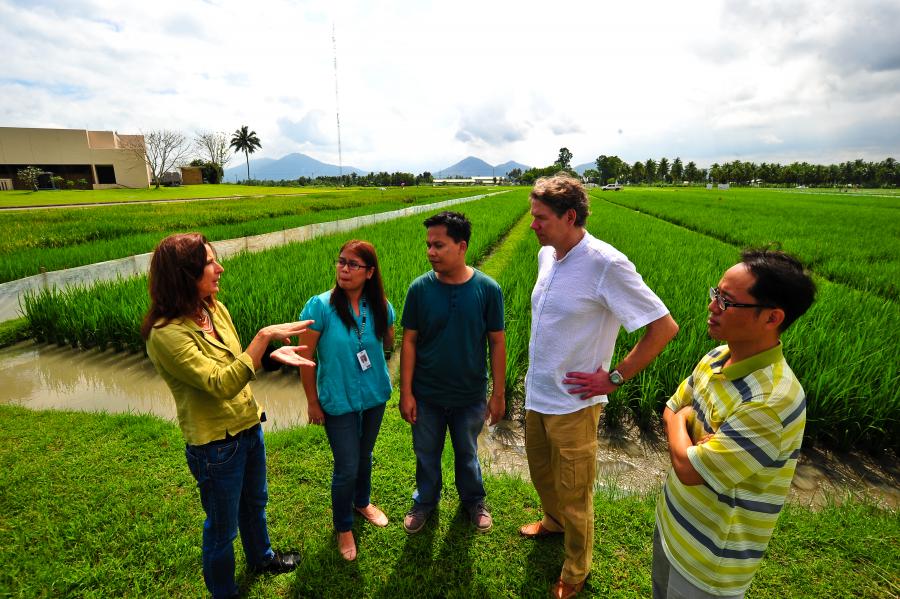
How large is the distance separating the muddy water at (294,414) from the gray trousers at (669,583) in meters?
1.31

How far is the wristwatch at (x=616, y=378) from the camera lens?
157 centimetres

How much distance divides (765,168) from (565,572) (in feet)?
391

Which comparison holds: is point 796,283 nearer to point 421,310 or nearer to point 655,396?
point 421,310

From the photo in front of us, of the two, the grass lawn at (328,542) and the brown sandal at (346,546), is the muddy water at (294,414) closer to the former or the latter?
the grass lawn at (328,542)

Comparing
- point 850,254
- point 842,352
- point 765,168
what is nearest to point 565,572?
point 842,352

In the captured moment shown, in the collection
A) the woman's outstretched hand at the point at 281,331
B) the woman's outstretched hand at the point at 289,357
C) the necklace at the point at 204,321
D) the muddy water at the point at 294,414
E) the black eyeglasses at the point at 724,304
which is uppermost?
the black eyeglasses at the point at 724,304

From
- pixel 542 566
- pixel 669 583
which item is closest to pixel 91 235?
pixel 542 566

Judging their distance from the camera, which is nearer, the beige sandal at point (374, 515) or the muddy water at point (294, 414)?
the beige sandal at point (374, 515)

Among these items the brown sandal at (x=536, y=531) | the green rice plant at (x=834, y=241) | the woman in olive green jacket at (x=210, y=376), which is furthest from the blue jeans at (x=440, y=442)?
the green rice plant at (x=834, y=241)

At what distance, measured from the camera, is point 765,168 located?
91250 millimetres

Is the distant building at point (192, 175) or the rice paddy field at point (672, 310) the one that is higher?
the distant building at point (192, 175)

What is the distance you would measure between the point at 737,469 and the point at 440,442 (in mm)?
1392

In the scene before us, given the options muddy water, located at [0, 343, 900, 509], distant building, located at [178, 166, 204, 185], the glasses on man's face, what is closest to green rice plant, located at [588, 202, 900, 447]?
muddy water, located at [0, 343, 900, 509]

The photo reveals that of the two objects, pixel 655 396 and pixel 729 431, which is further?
pixel 655 396
